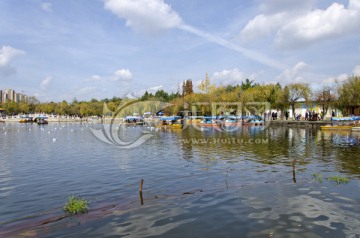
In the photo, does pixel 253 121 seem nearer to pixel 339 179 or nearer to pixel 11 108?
pixel 339 179

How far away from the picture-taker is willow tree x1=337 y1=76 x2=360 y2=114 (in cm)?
5794

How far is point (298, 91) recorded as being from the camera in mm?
73375

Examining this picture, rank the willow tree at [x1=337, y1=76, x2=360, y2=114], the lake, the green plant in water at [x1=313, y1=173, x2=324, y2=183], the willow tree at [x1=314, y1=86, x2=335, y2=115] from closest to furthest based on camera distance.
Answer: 1. the lake
2. the green plant in water at [x1=313, y1=173, x2=324, y2=183]
3. the willow tree at [x1=337, y1=76, x2=360, y2=114]
4. the willow tree at [x1=314, y1=86, x2=335, y2=115]

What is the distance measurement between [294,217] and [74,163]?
17781mm

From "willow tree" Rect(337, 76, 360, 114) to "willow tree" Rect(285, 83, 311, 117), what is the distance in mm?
8726

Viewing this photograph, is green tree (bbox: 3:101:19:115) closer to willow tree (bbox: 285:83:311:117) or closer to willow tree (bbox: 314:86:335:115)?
willow tree (bbox: 285:83:311:117)

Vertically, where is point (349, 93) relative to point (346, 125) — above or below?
above

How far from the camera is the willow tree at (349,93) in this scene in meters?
57.9

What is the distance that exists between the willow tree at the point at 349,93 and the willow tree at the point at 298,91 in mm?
8726

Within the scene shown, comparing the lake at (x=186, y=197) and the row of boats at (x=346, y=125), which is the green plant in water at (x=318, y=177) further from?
the row of boats at (x=346, y=125)

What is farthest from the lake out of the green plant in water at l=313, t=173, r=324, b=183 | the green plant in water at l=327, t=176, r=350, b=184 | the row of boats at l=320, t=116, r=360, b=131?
the row of boats at l=320, t=116, r=360, b=131

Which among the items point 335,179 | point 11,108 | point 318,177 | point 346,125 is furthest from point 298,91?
point 11,108

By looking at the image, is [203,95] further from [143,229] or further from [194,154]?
[143,229]

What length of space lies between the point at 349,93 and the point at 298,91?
14762 millimetres
